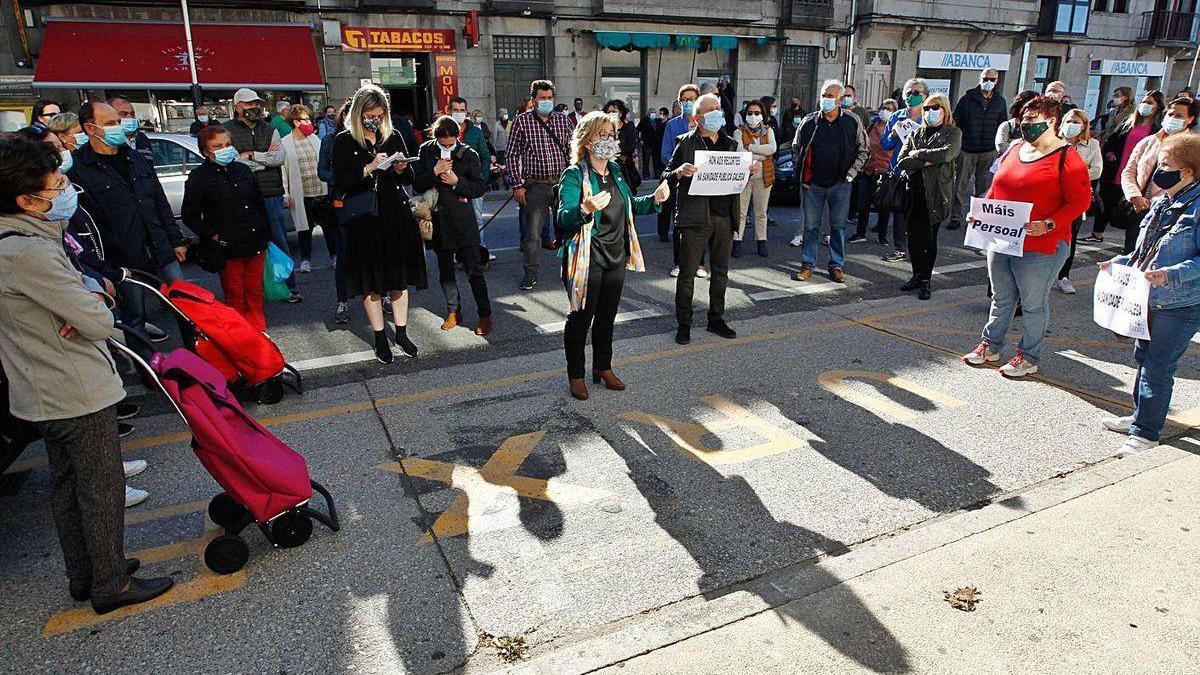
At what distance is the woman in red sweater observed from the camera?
5094 millimetres

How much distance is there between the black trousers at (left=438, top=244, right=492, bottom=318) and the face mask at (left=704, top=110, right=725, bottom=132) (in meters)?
2.29

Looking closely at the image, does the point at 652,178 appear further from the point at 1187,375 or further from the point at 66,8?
the point at 1187,375

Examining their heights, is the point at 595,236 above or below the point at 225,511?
above

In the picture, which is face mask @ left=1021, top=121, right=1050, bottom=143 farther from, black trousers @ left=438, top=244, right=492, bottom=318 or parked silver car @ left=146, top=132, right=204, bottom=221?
parked silver car @ left=146, top=132, right=204, bottom=221

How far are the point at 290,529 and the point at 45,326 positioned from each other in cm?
131

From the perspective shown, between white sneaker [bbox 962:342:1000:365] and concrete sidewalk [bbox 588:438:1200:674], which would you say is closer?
concrete sidewalk [bbox 588:438:1200:674]

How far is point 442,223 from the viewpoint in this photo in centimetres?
666

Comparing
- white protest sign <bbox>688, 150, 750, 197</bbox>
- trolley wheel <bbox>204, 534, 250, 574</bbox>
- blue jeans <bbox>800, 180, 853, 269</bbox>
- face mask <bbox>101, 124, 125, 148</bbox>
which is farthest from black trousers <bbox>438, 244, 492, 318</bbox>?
blue jeans <bbox>800, 180, 853, 269</bbox>

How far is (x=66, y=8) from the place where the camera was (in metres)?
17.3

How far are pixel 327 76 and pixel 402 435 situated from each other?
58.3 feet

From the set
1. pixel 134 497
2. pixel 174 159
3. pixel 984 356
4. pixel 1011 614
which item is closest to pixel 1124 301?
pixel 984 356

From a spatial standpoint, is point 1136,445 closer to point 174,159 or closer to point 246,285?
point 246,285

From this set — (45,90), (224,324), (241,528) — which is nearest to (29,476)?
(224,324)

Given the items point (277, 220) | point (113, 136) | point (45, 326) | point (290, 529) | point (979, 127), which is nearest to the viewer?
point (45, 326)
